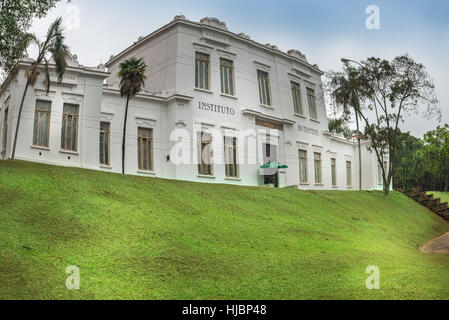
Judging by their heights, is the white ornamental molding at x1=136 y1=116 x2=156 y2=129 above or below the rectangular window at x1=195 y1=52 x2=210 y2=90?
below

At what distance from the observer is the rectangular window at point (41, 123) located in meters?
23.3

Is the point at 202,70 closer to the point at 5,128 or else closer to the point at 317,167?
the point at 5,128

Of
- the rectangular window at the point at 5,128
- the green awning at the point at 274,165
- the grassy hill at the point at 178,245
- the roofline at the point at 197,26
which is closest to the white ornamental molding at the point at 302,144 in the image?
the green awning at the point at 274,165

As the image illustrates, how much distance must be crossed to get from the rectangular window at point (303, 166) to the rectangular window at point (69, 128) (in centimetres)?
1789

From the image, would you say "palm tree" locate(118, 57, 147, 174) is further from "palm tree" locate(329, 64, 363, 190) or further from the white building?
"palm tree" locate(329, 64, 363, 190)

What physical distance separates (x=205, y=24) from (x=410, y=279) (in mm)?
22783

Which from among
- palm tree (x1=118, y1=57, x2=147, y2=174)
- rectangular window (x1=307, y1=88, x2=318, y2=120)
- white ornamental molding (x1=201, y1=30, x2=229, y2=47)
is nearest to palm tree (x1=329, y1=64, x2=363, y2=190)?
rectangular window (x1=307, y1=88, x2=318, y2=120)

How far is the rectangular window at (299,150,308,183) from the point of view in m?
35.7

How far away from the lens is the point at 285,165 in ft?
105

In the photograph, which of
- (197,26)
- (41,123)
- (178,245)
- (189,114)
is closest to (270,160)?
(189,114)

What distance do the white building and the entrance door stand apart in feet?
0.25

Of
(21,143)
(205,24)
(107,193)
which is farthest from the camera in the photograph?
(205,24)

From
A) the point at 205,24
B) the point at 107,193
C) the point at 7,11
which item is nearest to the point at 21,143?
the point at 7,11

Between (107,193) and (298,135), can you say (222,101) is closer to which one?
(298,135)
